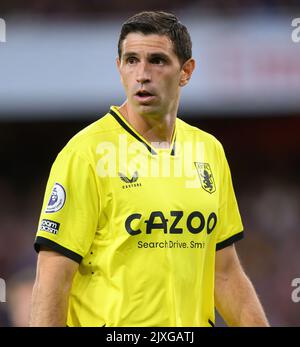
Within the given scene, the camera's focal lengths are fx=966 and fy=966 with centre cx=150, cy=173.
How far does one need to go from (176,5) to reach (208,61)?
0.89m

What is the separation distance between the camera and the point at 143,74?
3967 millimetres

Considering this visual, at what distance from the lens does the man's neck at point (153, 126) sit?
13.5 feet

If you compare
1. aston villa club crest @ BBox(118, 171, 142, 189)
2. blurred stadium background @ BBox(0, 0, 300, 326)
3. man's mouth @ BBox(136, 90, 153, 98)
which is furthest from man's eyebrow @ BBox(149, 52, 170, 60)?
blurred stadium background @ BBox(0, 0, 300, 326)

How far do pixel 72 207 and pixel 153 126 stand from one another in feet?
1.82

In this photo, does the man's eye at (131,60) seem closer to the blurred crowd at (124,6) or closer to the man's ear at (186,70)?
the man's ear at (186,70)

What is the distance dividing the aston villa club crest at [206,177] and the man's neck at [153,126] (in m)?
0.18

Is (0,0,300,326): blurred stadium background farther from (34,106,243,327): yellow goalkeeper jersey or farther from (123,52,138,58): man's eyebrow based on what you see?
(123,52,138,58): man's eyebrow

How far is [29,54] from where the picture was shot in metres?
10.5

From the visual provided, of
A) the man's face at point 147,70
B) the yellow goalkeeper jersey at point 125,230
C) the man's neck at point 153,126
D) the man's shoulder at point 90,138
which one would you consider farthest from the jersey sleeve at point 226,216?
the man's shoulder at point 90,138

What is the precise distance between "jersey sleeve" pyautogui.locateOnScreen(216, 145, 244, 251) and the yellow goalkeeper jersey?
0.20 metres

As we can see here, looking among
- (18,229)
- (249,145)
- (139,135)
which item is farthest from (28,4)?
(139,135)

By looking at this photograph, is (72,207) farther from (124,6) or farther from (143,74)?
(124,6)

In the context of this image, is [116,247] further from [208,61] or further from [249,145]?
[249,145]

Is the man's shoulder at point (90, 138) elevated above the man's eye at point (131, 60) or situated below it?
below
